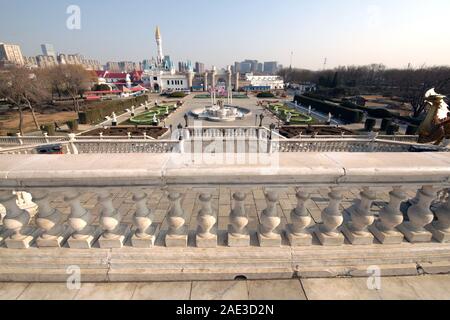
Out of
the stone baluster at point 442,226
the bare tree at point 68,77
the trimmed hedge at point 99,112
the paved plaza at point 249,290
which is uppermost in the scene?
the bare tree at point 68,77

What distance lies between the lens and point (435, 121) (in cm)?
743

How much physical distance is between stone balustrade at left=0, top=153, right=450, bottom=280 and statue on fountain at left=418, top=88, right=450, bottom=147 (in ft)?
22.0

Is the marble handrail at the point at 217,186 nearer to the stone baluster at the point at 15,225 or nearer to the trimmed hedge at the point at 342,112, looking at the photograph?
the stone baluster at the point at 15,225

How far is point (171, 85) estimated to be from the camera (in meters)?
92.9

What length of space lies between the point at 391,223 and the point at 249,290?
70.2 inches

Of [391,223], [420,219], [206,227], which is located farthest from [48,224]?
[420,219]

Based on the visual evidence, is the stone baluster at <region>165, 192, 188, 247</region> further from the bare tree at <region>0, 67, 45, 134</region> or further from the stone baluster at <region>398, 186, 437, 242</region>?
the bare tree at <region>0, 67, 45, 134</region>

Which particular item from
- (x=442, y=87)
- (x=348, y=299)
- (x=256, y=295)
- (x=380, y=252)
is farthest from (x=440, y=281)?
(x=442, y=87)

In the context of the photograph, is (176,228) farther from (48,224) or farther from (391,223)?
(391,223)

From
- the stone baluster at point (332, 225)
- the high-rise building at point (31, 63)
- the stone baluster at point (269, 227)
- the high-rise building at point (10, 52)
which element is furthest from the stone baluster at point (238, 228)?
the high-rise building at point (10, 52)

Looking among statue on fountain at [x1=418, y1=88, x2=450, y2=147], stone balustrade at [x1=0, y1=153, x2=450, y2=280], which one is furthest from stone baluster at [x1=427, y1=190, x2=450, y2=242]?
statue on fountain at [x1=418, y1=88, x2=450, y2=147]

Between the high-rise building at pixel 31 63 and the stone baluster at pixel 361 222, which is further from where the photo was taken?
the high-rise building at pixel 31 63

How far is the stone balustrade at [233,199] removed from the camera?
2.09 meters

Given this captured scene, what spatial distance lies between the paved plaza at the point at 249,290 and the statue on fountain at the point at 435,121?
7206 mm
